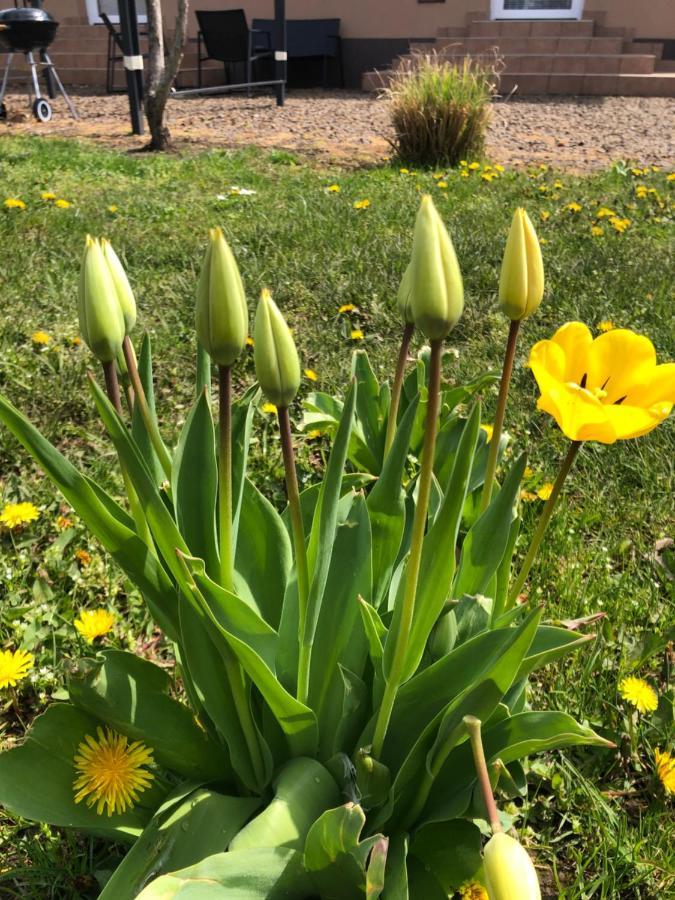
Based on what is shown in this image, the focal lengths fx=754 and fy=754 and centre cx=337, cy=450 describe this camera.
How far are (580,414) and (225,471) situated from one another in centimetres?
44

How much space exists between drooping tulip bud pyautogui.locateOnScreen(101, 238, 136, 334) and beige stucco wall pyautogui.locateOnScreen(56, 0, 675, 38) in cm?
1375

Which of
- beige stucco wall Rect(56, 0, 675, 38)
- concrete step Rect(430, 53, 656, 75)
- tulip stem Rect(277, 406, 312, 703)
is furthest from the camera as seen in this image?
beige stucco wall Rect(56, 0, 675, 38)

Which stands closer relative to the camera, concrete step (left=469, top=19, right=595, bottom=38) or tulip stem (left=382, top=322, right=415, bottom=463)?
tulip stem (left=382, top=322, right=415, bottom=463)

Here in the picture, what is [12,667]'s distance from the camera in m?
1.51

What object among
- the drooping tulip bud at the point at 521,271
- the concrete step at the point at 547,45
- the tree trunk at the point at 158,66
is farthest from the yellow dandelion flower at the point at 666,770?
the concrete step at the point at 547,45

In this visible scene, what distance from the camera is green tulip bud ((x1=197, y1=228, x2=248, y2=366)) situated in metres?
0.73

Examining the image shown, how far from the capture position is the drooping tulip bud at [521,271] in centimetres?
90

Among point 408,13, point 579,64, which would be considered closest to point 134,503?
point 579,64

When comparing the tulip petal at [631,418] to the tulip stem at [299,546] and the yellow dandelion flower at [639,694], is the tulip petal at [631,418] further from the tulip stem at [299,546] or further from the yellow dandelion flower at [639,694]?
the yellow dandelion flower at [639,694]

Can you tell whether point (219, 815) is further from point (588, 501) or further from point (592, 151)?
point (592, 151)

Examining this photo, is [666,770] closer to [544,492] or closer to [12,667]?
[544,492]

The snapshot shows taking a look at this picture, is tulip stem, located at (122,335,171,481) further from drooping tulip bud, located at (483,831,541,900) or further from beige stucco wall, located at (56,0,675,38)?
beige stucco wall, located at (56,0,675,38)

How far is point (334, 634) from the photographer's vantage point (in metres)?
1.17

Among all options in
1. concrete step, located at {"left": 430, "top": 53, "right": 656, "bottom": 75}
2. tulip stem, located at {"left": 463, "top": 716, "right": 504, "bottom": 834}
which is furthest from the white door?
tulip stem, located at {"left": 463, "top": 716, "right": 504, "bottom": 834}
